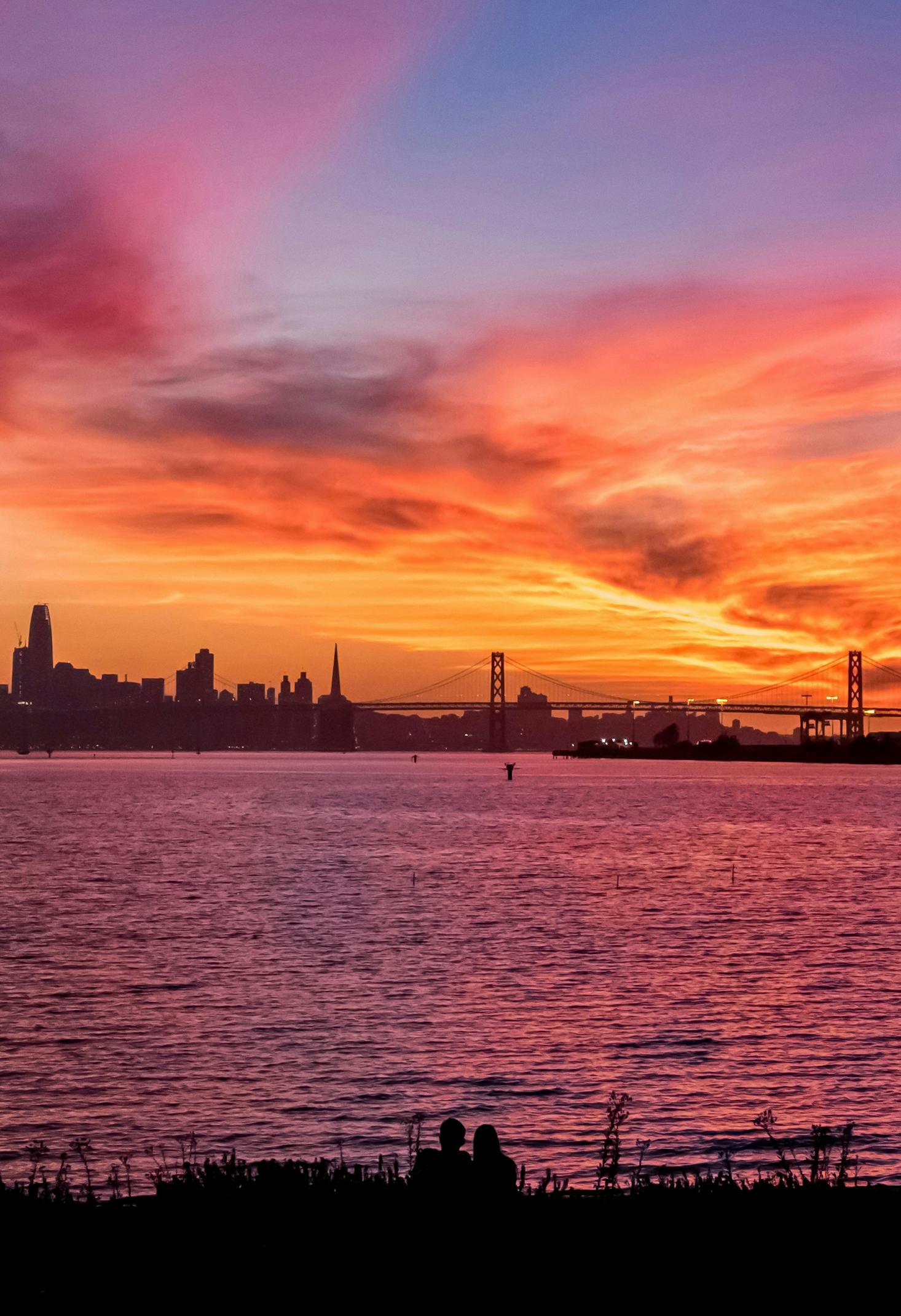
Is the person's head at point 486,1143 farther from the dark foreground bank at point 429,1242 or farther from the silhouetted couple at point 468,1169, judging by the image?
the dark foreground bank at point 429,1242

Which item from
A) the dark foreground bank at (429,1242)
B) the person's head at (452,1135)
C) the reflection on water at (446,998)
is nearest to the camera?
the dark foreground bank at (429,1242)

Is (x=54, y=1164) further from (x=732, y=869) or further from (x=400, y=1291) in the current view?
(x=732, y=869)

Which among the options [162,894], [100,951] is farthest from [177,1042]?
[162,894]

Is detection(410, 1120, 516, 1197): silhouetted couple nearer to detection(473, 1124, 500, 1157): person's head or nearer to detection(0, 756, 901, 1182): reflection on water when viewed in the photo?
detection(473, 1124, 500, 1157): person's head

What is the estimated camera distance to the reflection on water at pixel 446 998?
904 inches

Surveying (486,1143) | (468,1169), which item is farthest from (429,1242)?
(486,1143)

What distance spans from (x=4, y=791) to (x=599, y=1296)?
191290 millimetres

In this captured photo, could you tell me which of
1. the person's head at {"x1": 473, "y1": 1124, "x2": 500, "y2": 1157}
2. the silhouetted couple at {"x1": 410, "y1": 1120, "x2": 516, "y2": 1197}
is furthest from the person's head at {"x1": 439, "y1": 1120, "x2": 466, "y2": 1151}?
the person's head at {"x1": 473, "y1": 1124, "x2": 500, "y2": 1157}

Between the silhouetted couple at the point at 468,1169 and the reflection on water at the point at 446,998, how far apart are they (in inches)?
388

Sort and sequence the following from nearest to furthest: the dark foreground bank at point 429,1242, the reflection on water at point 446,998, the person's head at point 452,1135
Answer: the dark foreground bank at point 429,1242, the person's head at point 452,1135, the reflection on water at point 446,998

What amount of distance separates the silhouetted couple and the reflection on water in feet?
32.3

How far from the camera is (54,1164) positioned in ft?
65.6

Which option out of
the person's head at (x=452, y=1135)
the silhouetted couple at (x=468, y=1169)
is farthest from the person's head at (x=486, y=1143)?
the person's head at (x=452, y=1135)

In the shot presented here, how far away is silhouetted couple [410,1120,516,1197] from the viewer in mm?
10109
